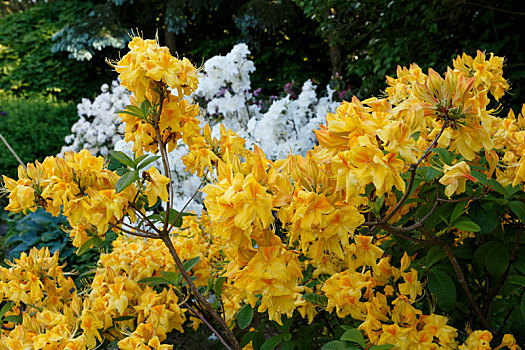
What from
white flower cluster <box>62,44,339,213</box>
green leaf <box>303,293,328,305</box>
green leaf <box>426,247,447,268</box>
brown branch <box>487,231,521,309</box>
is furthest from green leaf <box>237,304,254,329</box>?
white flower cluster <box>62,44,339,213</box>

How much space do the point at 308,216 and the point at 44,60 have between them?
357 inches

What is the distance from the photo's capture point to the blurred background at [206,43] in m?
3.83

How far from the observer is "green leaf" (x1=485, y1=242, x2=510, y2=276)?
3.50 ft

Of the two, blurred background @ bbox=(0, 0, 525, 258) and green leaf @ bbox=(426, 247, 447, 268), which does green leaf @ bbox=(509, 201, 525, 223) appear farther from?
blurred background @ bbox=(0, 0, 525, 258)

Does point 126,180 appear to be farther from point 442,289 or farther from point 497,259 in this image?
point 497,259

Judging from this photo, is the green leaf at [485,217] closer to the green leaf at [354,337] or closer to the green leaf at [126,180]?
the green leaf at [354,337]

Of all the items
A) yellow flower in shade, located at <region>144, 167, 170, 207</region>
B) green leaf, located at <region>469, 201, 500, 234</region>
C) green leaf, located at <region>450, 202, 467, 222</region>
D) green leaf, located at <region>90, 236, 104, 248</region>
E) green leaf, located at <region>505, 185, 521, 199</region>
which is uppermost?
yellow flower in shade, located at <region>144, 167, 170, 207</region>

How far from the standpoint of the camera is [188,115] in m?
1.15

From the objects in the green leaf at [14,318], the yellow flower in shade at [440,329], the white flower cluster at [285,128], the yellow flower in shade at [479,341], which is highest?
the white flower cluster at [285,128]

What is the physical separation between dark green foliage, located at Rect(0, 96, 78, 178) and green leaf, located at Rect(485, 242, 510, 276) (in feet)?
19.3

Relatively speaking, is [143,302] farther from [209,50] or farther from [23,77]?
[23,77]

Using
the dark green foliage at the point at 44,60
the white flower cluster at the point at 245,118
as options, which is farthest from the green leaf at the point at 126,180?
the dark green foliage at the point at 44,60

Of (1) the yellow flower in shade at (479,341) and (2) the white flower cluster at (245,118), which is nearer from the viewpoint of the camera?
(1) the yellow flower in shade at (479,341)

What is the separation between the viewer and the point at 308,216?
2.45 feet
